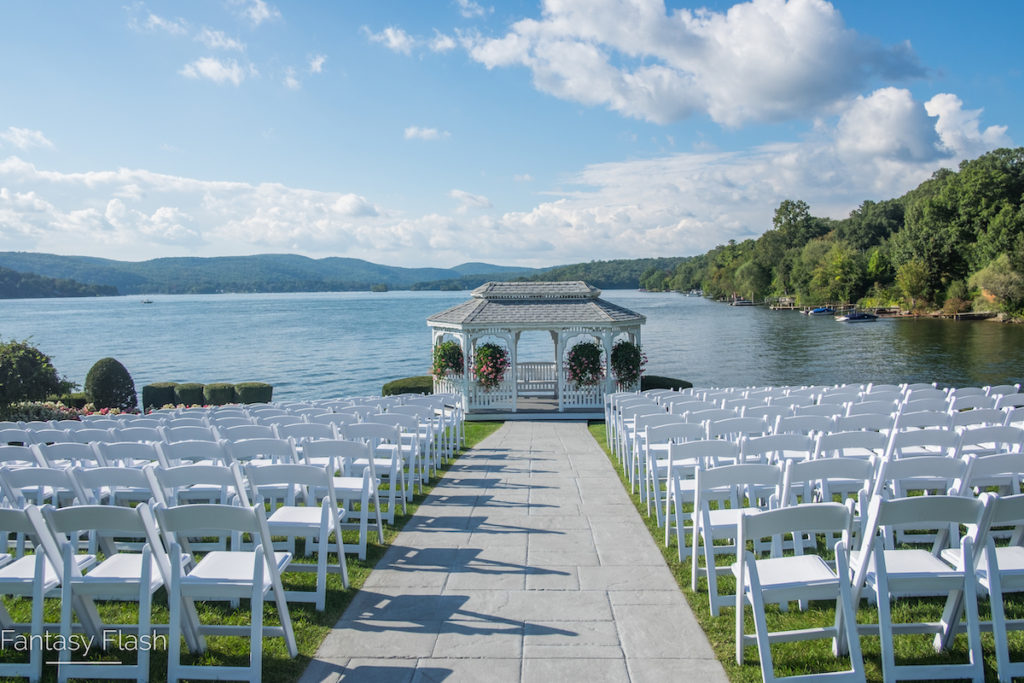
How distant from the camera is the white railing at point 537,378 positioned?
19750mm

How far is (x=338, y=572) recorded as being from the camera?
507cm

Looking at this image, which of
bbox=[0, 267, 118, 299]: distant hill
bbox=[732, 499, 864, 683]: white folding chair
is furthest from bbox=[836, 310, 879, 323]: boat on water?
bbox=[0, 267, 118, 299]: distant hill

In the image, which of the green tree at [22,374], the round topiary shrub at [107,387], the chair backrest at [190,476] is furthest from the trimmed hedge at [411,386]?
the chair backrest at [190,476]

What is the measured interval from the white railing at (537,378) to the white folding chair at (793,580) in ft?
52.1

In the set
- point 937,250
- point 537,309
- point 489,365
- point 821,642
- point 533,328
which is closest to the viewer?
point 821,642

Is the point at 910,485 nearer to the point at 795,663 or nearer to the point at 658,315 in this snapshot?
the point at 795,663

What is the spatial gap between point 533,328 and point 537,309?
1.91 ft

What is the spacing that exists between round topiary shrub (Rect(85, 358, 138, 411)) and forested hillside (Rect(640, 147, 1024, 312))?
6678 cm

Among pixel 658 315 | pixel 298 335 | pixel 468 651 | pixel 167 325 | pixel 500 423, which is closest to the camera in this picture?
pixel 468 651

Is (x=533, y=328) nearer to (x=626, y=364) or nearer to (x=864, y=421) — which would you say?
(x=626, y=364)

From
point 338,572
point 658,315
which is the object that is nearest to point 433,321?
point 338,572

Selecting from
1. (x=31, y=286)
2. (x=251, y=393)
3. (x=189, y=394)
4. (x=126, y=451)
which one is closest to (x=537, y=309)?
(x=251, y=393)

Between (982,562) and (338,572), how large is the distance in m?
4.06

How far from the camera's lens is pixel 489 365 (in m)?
17.2
